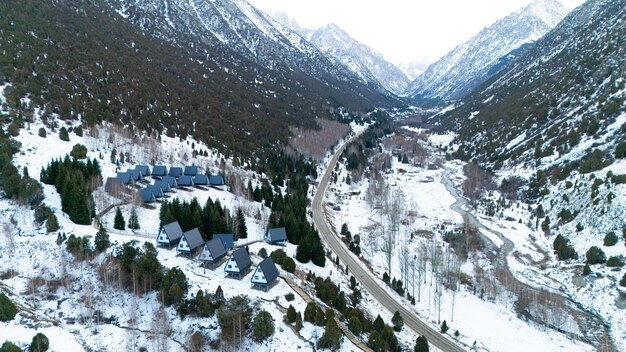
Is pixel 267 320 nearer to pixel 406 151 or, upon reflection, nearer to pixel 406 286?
pixel 406 286

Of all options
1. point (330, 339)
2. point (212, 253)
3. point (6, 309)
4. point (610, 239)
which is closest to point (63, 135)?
point (212, 253)

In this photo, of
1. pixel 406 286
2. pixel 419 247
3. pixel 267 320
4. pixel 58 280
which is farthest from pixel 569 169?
pixel 58 280

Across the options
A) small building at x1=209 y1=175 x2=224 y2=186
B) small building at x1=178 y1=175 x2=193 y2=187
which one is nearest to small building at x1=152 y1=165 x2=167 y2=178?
small building at x1=178 y1=175 x2=193 y2=187

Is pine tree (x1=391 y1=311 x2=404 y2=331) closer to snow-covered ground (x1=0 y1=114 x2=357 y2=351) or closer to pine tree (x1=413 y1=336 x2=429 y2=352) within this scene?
pine tree (x1=413 y1=336 x2=429 y2=352)

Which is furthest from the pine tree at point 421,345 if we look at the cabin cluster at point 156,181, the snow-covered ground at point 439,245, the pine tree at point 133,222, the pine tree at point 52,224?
the cabin cluster at point 156,181

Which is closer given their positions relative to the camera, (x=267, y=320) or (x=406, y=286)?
(x=267, y=320)

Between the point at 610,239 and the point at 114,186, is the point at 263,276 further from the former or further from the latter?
the point at 610,239

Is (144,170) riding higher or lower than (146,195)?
higher

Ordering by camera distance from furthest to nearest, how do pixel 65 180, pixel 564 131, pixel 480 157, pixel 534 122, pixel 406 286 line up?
pixel 480 157 → pixel 534 122 → pixel 564 131 → pixel 406 286 → pixel 65 180
